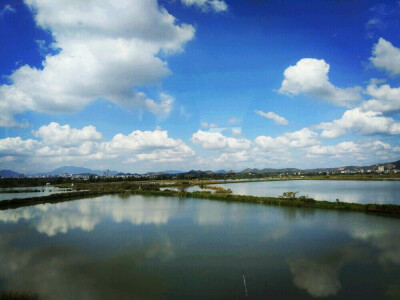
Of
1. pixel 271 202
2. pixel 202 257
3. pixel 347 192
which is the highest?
pixel 271 202

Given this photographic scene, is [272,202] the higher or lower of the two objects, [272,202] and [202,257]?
the higher

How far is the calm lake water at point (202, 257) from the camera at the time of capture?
8312 mm

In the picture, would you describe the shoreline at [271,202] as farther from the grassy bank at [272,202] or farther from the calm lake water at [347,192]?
the calm lake water at [347,192]

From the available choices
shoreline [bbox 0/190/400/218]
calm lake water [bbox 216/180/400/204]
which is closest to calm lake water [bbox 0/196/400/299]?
shoreline [bbox 0/190/400/218]

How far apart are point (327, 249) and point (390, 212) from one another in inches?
448

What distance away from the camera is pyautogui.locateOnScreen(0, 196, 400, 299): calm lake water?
831cm

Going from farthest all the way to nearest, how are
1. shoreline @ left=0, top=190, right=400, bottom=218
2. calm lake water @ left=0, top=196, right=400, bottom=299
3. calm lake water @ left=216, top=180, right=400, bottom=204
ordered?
calm lake water @ left=216, top=180, right=400, bottom=204
shoreline @ left=0, top=190, right=400, bottom=218
calm lake water @ left=0, top=196, right=400, bottom=299

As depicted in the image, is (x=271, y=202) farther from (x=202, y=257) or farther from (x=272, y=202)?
(x=202, y=257)

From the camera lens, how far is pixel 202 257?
36.4ft

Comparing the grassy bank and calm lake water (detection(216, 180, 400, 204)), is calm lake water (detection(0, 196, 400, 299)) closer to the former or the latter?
the grassy bank

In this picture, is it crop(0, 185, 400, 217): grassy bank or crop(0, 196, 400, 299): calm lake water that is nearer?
crop(0, 196, 400, 299): calm lake water

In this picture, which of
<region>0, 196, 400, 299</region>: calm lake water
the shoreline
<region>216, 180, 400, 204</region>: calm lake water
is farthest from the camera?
<region>216, 180, 400, 204</region>: calm lake water

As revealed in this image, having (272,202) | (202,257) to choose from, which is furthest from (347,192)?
(202,257)

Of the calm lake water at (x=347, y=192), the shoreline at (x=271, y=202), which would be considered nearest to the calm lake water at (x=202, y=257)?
the shoreline at (x=271, y=202)
